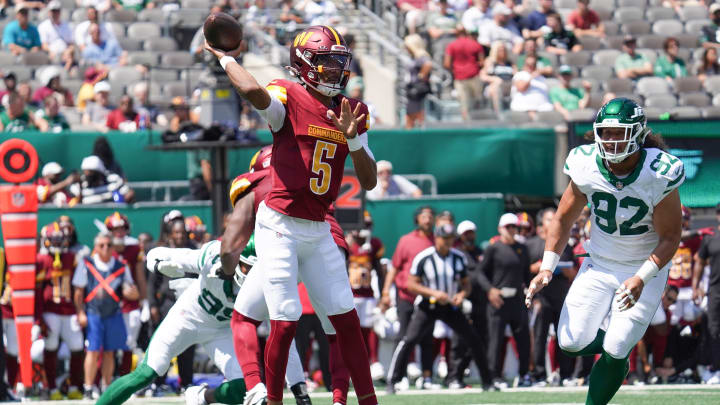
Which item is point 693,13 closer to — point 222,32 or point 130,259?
point 130,259

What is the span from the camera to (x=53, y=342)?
1127 centimetres

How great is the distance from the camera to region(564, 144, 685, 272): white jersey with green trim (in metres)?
6.64

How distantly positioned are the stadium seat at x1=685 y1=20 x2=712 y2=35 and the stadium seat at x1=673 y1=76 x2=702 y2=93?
1.74m

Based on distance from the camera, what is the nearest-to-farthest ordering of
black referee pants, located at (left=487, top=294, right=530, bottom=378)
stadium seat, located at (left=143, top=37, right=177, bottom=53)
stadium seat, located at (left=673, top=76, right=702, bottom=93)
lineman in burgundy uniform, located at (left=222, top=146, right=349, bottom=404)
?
lineman in burgundy uniform, located at (left=222, top=146, right=349, bottom=404)
black referee pants, located at (left=487, top=294, right=530, bottom=378)
stadium seat, located at (left=673, top=76, right=702, bottom=93)
stadium seat, located at (left=143, top=37, right=177, bottom=53)

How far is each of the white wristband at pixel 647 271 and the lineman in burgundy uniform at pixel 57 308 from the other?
608 cm

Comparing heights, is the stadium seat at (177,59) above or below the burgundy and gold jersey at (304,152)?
below

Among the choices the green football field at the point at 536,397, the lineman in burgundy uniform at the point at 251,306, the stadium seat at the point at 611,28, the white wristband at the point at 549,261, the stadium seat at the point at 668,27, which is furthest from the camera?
the stadium seat at the point at 668,27

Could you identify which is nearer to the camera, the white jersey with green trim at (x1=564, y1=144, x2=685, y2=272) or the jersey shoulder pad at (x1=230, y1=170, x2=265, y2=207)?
the white jersey with green trim at (x1=564, y1=144, x2=685, y2=272)

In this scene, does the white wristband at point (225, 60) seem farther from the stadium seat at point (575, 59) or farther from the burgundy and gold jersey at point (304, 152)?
the stadium seat at point (575, 59)

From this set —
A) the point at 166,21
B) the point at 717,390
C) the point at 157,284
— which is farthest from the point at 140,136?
the point at 717,390

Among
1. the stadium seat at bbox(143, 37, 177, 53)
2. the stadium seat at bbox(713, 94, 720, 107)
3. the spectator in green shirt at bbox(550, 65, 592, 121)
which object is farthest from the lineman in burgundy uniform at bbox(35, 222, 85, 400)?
the stadium seat at bbox(713, 94, 720, 107)

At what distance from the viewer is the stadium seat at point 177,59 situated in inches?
632

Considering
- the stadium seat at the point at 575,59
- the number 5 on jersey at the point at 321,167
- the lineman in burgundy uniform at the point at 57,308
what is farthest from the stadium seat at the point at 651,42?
the number 5 on jersey at the point at 321,167

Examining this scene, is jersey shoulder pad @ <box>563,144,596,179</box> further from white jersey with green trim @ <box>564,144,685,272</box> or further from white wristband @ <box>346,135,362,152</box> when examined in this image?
white wristband @ <box>346,135,362,152</box>
